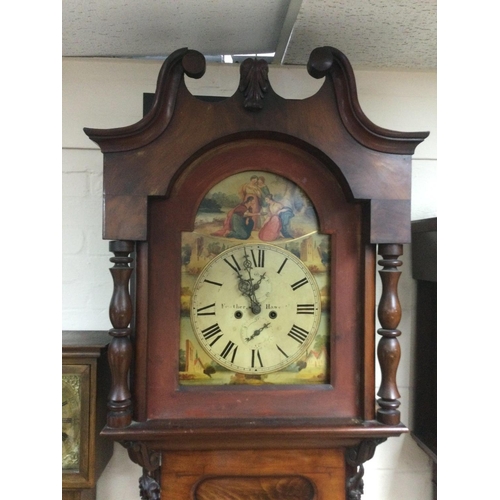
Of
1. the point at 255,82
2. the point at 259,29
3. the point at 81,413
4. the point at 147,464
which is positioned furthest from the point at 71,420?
the point at 259,29

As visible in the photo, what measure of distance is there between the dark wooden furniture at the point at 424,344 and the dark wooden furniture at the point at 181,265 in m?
0.26

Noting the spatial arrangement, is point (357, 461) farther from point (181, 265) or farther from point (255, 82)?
point (255, 82)

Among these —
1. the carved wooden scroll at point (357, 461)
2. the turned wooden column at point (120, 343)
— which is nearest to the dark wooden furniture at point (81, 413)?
the turned wooden column at point (120, 343)

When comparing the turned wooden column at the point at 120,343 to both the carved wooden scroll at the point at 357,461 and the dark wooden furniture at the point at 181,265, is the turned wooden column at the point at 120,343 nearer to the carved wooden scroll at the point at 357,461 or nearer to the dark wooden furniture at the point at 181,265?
the dark wooden furniture at the point at 181,265

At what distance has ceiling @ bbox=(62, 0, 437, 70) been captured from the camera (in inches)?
37.0

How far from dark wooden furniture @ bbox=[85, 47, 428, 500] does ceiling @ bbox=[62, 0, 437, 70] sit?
4.9 inches

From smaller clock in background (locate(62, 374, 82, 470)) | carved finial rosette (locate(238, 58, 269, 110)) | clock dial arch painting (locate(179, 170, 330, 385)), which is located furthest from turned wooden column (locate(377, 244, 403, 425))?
smaller clock in background (locate(62, 374, 82, 470))

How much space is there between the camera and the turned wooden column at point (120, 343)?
2.98ft

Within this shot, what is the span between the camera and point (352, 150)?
950 mm

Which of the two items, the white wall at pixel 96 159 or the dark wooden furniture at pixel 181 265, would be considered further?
the white wall at pixel 96 159
